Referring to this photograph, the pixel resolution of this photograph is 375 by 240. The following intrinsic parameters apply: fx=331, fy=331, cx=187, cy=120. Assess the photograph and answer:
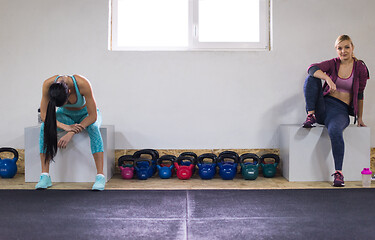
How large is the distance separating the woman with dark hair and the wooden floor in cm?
19

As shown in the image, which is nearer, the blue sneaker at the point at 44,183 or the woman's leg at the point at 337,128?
the blue sneaker at the point at 44,183

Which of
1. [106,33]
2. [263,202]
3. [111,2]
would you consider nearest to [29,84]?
[106,33]

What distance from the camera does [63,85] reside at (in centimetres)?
238

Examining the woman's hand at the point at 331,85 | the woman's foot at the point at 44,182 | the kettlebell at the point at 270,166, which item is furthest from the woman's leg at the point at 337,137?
the woman's foot at the point at 44,182

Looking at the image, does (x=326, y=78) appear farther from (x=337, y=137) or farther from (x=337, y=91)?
(x=337, y=137)

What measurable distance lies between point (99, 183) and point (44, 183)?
0.44 m

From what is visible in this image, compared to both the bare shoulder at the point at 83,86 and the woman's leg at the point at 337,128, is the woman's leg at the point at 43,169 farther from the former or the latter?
the woman's leg at the point at 337,128

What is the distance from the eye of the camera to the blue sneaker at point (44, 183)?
8.55ft

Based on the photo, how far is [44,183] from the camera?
2623 mm

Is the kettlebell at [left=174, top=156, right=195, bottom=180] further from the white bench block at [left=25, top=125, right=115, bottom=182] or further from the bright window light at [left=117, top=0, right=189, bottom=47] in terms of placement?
the bright window light at [left=117, top=0, right=189, bottom=47]

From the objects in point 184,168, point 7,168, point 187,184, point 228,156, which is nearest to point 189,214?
point 187,184

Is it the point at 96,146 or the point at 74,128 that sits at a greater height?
the point at 74,128

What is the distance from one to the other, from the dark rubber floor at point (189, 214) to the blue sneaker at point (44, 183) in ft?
0.35

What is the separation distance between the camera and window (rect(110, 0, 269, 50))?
346 centimetres
